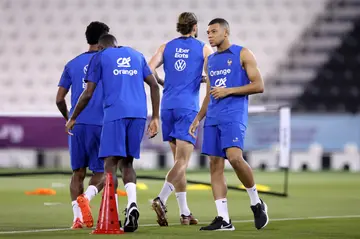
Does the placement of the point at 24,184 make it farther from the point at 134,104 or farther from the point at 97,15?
the point at 97,15

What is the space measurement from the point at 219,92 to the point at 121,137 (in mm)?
1043

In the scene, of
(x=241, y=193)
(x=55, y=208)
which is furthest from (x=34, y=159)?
(x=55, y=208)

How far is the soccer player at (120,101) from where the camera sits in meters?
8.89

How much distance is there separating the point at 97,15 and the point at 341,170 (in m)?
10.0

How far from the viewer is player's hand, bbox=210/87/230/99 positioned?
9.12 metres

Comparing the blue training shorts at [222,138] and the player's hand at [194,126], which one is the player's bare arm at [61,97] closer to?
the player's hand at [194,126]

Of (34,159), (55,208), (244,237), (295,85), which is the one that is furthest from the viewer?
(295,85)

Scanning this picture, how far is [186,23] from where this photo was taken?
1016cm

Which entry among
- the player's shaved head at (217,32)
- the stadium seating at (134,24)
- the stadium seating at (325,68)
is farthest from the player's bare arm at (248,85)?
the stadium seating at (134,24)

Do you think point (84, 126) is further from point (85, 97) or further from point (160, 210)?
point (160, 210)

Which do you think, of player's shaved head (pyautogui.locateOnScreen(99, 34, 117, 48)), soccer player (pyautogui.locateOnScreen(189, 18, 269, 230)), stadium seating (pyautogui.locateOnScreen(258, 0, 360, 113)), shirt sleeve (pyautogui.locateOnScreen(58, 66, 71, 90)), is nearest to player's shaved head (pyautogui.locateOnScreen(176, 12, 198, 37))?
soccer player (pyautogui.locateOnScreen(189, 18, 269, 230))

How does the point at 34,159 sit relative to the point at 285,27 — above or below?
below

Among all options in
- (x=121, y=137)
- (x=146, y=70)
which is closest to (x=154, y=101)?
(x=146, y=70)

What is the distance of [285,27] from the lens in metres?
31.9
